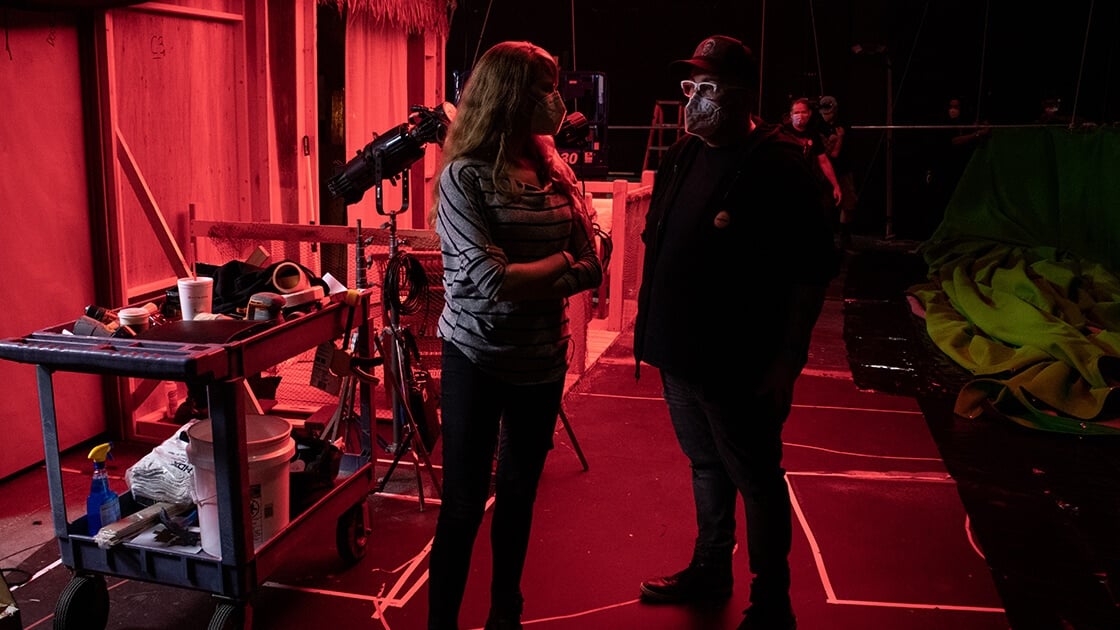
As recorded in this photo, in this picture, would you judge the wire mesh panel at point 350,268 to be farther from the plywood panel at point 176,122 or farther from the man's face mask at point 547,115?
the man's face mask at point 547,115

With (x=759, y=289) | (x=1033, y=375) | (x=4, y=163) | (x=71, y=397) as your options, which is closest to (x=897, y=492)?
(x=1033, y=375)

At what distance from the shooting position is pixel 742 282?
244 cm

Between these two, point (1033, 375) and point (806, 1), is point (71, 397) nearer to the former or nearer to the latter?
point (1033, 375)

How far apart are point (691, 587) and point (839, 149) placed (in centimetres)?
830

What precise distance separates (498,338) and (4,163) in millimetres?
2580

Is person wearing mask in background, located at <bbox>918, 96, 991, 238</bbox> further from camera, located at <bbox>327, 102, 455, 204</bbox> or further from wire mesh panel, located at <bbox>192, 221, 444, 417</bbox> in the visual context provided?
camera, located at <bbox>327, 102, 455, 204</bbox>

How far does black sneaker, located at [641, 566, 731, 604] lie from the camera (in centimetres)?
291

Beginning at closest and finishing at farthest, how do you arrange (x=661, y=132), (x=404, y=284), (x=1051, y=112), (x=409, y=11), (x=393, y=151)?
(x=393, y=151) < (x=404, y=284) < (x=409, y=11) < (x=1051, y=112) < (x=661, y=132)

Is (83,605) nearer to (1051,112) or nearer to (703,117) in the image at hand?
(703,117)

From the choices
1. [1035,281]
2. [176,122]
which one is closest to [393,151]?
[176,122]

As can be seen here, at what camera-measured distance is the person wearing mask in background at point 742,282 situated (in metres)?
2.40

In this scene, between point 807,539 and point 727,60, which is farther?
point 807,539

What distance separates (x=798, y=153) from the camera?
2.46 m

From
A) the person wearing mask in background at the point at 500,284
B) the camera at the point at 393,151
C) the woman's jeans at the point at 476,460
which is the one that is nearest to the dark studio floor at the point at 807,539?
the woman's jeans at the point at 476,460
